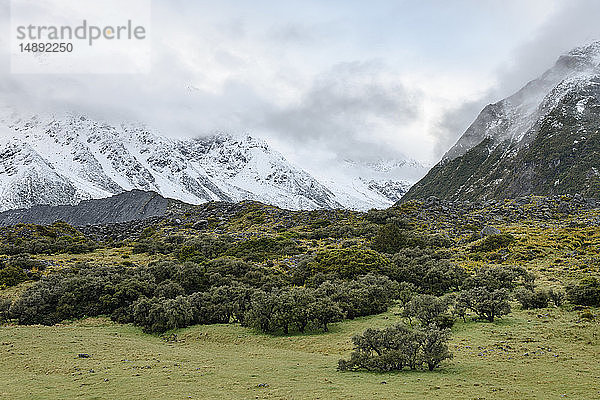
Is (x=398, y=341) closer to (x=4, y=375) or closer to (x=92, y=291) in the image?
(x=4, y=375)

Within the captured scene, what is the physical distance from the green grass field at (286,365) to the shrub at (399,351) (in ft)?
2.01

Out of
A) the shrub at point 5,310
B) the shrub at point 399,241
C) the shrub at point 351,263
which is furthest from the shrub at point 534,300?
the shrub at point 5,310

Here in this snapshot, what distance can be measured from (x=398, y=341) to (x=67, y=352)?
1591cm

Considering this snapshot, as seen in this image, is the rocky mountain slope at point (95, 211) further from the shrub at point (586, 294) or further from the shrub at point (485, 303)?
the shrub at point (586, 294)

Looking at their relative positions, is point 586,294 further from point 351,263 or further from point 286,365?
point 351,263

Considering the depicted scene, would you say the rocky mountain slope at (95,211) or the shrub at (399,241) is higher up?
the rocky mountain slope at (95,211)

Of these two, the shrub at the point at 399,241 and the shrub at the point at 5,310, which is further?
the shrub at the point at 399,241

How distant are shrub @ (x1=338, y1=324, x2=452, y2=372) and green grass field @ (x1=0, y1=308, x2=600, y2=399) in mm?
613

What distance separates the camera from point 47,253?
206 ft

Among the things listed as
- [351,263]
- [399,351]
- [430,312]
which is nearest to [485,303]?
[430,312]

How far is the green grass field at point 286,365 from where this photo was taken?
13.8 meters

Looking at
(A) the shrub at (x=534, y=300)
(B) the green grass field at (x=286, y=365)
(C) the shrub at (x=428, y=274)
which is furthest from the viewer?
(C) the shrub at (x=428, y=274)

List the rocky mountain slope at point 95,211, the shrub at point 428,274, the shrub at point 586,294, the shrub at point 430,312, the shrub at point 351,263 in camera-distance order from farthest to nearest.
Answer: the rocky mountain slope at point 95,211 < the shrub at point 351,263 < the shrub at point 428,274 < the shrub at point 586,294 < the shrub at point 430,312

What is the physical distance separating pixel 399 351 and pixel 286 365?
4762mm
